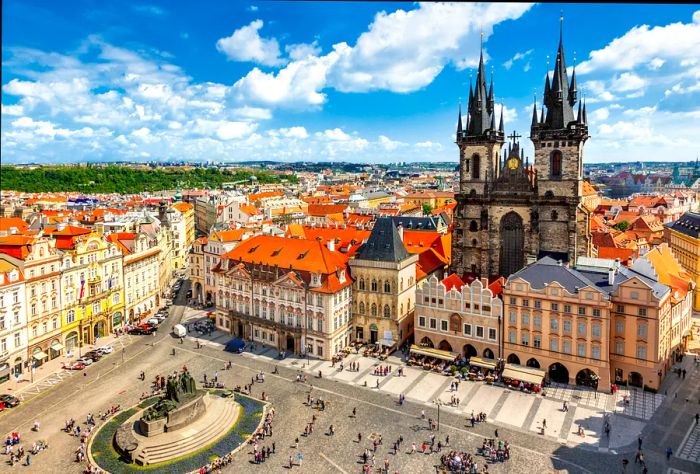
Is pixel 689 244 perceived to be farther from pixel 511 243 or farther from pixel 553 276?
pixel 553 276

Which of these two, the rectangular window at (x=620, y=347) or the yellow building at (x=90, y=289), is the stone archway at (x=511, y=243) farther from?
the yellow building at (x=90, y=289)

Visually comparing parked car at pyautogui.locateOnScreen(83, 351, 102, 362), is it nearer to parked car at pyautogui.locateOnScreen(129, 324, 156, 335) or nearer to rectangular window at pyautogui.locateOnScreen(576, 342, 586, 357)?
parked car at pyautogui.locateOnScreen(129, 324, 156, 335)

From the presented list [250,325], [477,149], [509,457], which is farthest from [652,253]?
[250,325]

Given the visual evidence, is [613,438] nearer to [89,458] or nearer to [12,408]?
[89,458]

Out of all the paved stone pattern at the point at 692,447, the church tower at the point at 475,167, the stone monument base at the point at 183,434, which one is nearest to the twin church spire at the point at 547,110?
the church tower at the point at 475,167

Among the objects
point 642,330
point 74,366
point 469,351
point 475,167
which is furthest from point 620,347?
point 74,366

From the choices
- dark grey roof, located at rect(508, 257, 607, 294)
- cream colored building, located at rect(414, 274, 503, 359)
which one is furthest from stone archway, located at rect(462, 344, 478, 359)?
dark grey roof, located at rect(508, 257, 607, 294)
